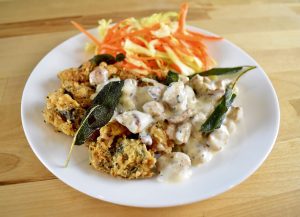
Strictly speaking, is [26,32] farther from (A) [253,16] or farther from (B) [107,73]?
(A) [253,16]

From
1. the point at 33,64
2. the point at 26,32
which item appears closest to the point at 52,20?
the point at 26,32

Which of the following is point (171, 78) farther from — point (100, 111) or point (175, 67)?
point (100, 111)

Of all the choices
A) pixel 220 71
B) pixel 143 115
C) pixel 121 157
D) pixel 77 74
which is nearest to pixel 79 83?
pixel 77 74

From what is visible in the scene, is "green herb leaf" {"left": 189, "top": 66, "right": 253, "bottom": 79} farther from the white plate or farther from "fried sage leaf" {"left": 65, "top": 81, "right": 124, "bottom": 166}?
"fried sage leaf" {"left": 65, "top": 81, "right": 124, "bottom": 166}

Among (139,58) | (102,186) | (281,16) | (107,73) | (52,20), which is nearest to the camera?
(102,186)

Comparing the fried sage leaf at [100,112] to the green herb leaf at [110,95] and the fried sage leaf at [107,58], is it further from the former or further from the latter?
the fried sage leaf at [107,58]

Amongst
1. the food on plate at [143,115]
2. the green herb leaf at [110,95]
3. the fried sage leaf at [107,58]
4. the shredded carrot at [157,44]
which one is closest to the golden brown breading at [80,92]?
the food on plate at [143,115]
